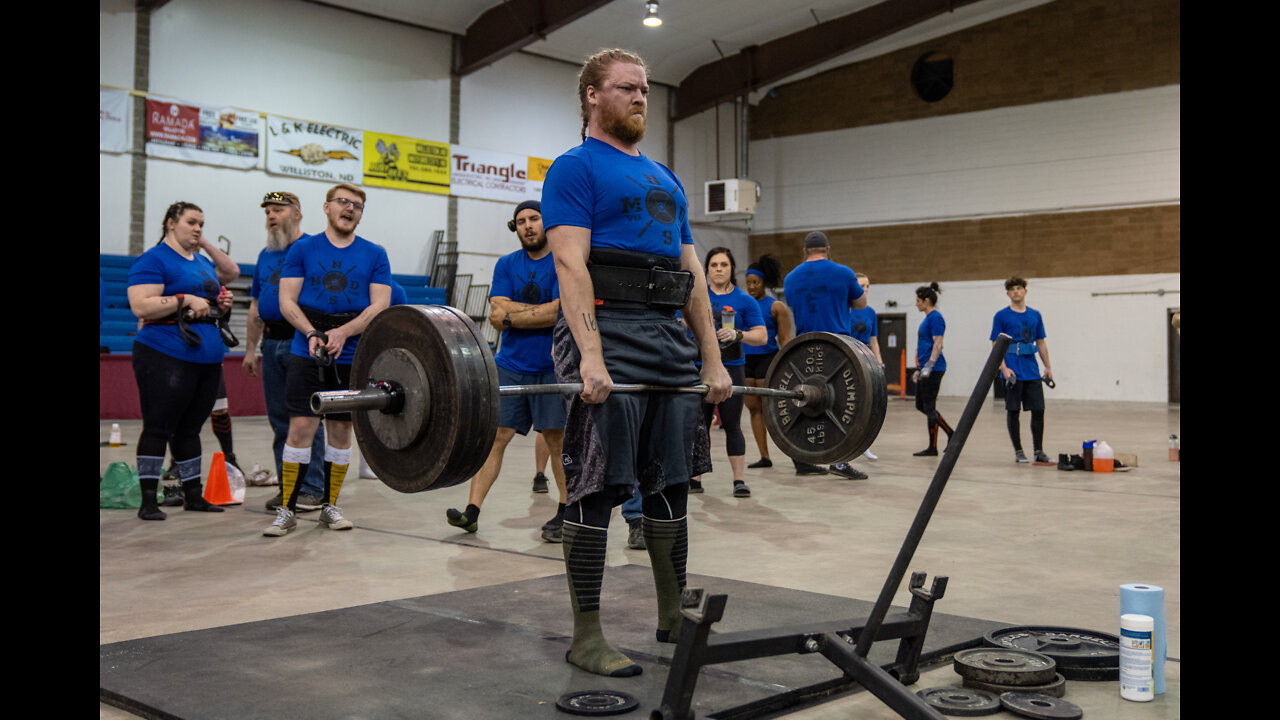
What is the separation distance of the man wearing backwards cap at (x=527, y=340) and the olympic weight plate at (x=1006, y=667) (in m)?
2.15

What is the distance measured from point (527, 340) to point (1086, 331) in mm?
14632

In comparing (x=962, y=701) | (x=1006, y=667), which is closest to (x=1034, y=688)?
(x=1006, y=667)

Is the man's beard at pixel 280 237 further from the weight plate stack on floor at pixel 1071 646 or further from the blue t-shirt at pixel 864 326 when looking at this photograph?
the blue t-shirt at pixel 864 326

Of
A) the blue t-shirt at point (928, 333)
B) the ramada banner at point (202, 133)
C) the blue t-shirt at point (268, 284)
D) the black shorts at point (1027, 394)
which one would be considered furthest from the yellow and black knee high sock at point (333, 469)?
the ramada banner at point (202, 133)

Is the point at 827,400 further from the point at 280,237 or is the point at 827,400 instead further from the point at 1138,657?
the point at 280,237

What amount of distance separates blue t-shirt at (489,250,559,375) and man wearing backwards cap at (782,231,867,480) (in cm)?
216

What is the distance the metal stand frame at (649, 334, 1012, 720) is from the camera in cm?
207

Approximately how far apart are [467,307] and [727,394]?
530 inches

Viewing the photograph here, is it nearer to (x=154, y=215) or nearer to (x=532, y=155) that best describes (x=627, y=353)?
(x=154, y=215)

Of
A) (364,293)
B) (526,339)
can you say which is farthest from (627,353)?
(364,293)

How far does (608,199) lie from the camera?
2.55 meters

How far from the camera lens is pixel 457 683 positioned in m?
2.38

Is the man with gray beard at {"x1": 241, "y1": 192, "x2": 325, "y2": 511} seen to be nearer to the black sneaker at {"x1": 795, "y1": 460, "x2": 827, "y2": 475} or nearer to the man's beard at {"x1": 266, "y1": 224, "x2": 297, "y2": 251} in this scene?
the man's beard at {"x1": 266, "y1": 224, "x2": 297, "y2": 251}

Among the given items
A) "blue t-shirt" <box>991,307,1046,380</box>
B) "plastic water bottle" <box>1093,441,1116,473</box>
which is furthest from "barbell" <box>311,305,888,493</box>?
"blue t-shirt" <box>991,307,1046,380</box>
